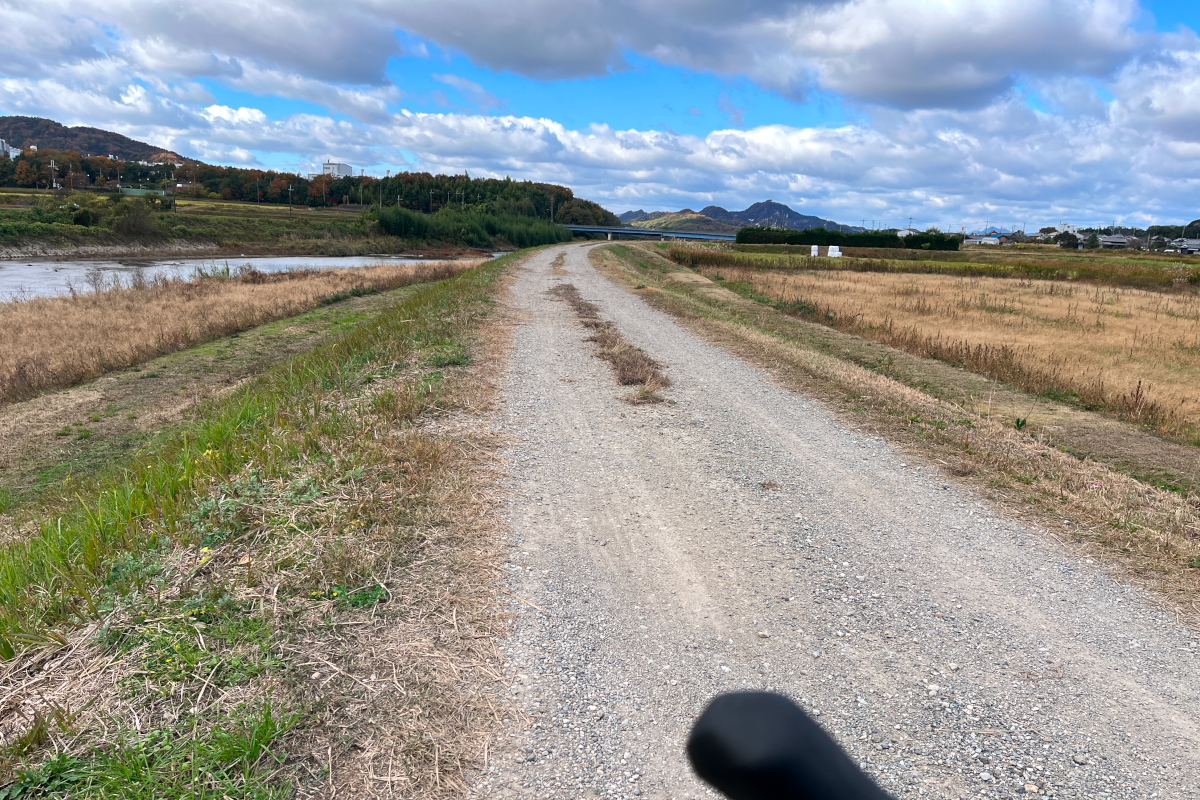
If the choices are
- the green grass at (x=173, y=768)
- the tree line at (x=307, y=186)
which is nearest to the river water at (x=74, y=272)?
the green grass at (x=173, y=768)

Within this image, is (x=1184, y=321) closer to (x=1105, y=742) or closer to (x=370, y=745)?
(x=1105, y=742)

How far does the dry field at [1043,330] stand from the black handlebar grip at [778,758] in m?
12.4

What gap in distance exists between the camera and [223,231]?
84.4 m

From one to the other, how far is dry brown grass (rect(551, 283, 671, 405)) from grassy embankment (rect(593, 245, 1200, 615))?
2141 millimetres

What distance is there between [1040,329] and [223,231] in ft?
289

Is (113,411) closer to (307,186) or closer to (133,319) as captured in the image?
(133,319)

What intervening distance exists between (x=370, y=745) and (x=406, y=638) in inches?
31.3

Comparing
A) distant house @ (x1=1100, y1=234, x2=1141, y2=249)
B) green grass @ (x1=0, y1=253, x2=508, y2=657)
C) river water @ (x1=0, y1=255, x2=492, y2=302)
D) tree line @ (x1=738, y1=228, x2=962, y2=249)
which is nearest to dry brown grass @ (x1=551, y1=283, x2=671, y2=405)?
green grass @ (x1=0, y1=253, x2=508, y2=657)

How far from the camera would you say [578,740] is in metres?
3.17

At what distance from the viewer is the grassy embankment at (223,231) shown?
6688 cm

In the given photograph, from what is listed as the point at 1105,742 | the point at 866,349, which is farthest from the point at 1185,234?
the point at 1105,742

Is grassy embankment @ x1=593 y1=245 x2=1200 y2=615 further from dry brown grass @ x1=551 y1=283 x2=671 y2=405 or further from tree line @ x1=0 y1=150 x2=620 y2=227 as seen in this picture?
tree line @ x1=0 y1=150 x2=620 y2=227

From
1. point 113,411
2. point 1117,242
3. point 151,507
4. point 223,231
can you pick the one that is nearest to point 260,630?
point 151,507

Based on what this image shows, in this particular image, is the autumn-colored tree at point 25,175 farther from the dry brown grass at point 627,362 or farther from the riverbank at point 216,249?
the dry brown grass at point 627,362
